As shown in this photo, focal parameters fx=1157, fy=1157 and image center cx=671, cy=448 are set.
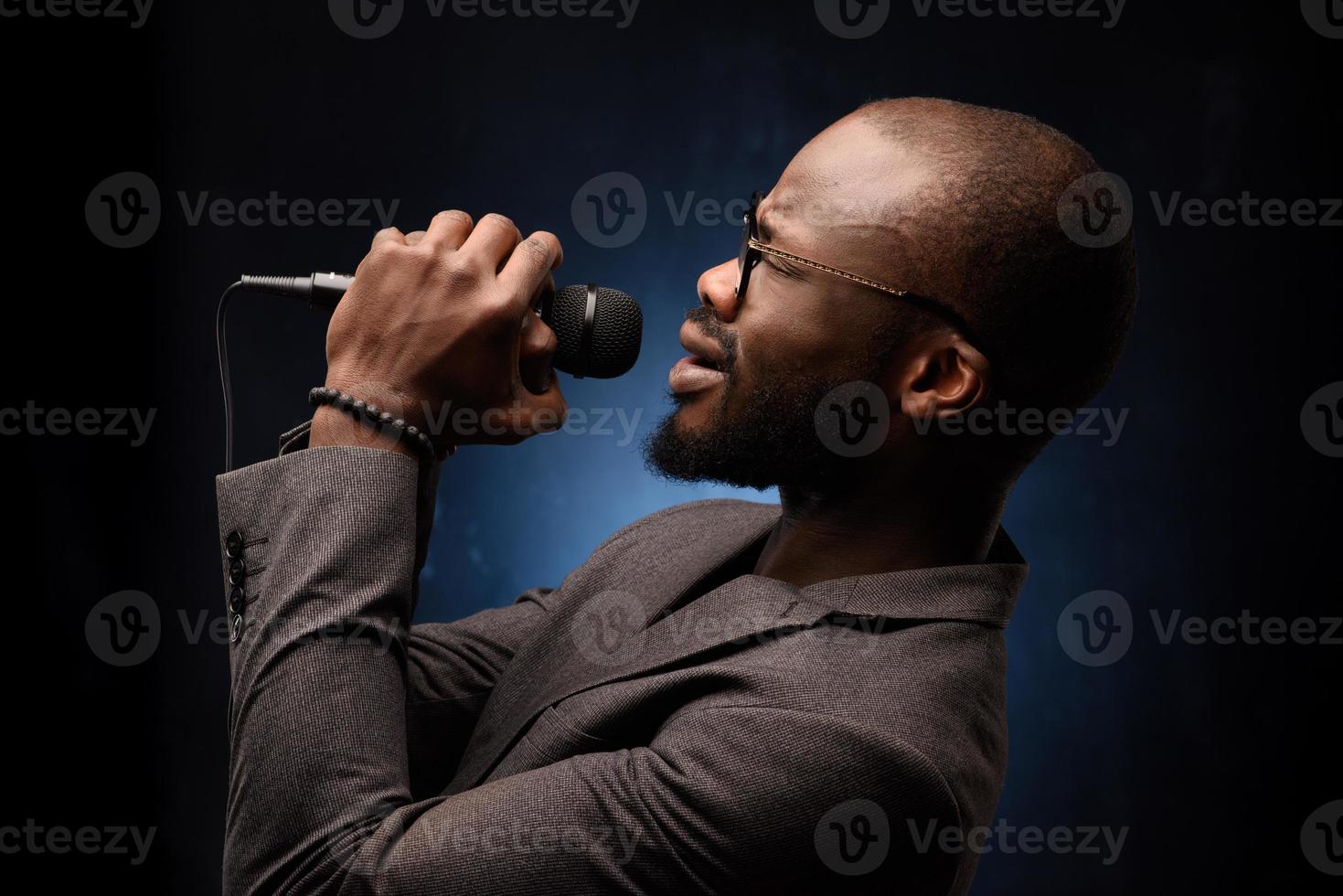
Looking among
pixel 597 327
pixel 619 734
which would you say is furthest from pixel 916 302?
pixel 619 734

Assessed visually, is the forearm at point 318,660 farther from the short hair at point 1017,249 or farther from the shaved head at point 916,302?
the short hair at point 1017,249

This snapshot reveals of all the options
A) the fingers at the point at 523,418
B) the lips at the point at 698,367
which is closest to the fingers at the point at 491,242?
the fingers at the point at 523,418

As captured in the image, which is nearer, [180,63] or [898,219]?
[898,219]

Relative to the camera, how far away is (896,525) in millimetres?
1323

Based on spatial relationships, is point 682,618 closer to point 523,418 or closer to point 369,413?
point 523,418

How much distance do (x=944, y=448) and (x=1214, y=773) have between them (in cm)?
141

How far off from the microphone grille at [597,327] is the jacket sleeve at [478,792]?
28 centimetres

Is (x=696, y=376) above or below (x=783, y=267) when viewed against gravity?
below

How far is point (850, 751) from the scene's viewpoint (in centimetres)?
106

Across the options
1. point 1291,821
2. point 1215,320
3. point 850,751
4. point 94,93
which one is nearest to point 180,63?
point 94,93

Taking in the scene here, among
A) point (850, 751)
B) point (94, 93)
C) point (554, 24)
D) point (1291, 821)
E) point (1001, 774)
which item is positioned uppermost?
point (554, 24)

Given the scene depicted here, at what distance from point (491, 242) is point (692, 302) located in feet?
3.55

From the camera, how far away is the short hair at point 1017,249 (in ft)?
4.03

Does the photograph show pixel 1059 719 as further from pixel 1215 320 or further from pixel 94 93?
pixel 94 93
